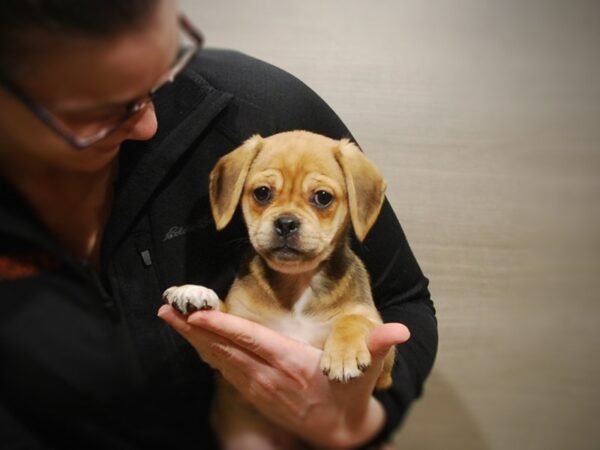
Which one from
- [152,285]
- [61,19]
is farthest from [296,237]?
[61,19]

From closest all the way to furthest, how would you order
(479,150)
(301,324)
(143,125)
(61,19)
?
(61,19) < (143,125) < (479,150) < (301,324)

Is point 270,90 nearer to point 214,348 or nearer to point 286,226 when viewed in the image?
point 286,226

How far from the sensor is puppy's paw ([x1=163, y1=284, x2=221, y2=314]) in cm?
80

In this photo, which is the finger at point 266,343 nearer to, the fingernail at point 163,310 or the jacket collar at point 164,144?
the fingernail at point 163,310

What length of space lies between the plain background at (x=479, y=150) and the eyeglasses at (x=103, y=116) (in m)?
0.12

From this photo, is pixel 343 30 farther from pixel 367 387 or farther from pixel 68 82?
pixel 367 387

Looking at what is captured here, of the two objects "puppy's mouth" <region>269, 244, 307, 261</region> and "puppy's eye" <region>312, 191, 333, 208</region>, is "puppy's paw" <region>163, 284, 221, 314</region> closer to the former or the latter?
"puppy's mouth" <region>269, 244, 307, 261</region>

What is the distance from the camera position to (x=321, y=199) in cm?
92

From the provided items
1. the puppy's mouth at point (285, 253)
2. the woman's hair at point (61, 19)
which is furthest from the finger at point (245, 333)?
the woman's hair at point (61, 19)

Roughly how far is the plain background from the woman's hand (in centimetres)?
11

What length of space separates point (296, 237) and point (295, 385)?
0.24 metres

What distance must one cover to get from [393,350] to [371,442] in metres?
0.15

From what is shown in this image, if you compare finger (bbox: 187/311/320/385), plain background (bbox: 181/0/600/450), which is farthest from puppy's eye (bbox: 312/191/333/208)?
finger (bbox: 187/311/320/385)

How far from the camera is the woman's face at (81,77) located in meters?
0.65
